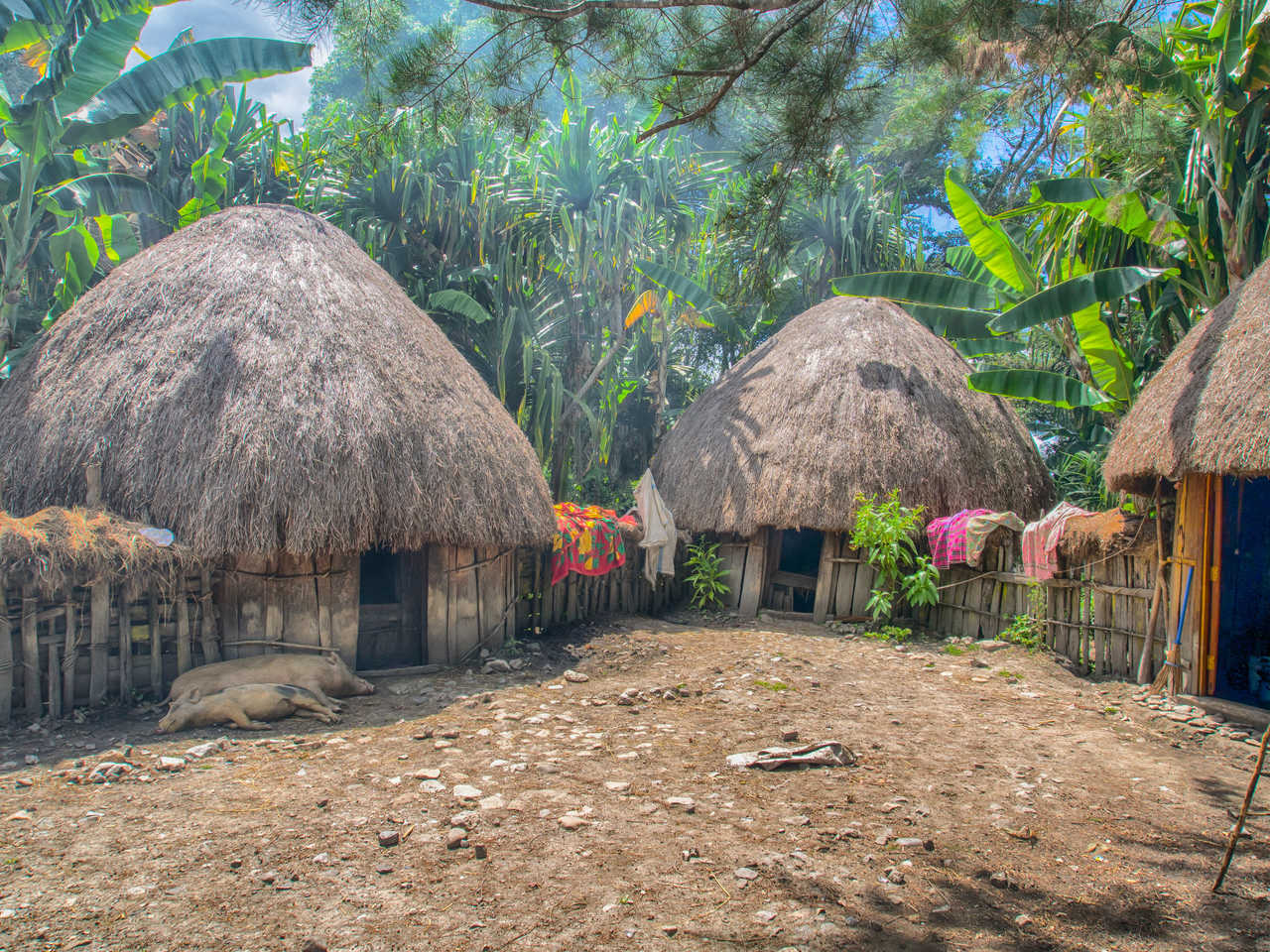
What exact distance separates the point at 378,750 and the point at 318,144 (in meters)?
11.4

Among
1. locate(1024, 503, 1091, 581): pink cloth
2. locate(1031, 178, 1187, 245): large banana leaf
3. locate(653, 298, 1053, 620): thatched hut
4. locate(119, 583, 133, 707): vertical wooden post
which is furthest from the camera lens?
locate(653, 298, 1053, 620): thatched hut

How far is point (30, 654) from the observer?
529cm

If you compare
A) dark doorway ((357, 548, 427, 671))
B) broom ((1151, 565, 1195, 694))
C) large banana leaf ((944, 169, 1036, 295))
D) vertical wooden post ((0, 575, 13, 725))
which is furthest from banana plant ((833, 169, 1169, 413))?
vertical wooden post ((0, 575, 13, 725))

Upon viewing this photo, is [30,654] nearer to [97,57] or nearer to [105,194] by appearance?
[97,57]

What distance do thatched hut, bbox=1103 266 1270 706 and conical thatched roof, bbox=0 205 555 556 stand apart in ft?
16.0

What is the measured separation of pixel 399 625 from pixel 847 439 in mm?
5255

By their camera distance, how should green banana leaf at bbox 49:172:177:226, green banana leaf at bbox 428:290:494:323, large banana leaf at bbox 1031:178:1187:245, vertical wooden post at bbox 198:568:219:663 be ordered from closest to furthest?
vertical wooden post at bbox 198:568:219:663 < large banana leaf at bbox 1031:178:1187:245 < green banana leaf at bbox 49:172:177:226 < green banana leaf at bbox 428:290:494:323

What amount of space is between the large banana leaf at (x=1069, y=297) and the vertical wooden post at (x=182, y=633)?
256 inches

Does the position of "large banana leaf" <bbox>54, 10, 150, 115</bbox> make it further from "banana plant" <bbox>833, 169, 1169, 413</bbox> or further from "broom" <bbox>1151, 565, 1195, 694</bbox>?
"broom" <bbox>1151, 565, 1195, 694</bbox>

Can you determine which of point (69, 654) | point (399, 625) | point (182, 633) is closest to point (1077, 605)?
point (399, 625)

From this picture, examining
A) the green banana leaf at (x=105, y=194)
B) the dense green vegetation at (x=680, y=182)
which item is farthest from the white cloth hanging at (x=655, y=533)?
the green banana leaf at (x=105, y=194)

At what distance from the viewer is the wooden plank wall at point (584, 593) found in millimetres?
8328

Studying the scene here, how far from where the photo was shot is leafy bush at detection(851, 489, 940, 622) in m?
8.52

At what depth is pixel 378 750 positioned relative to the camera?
489 centimetres
